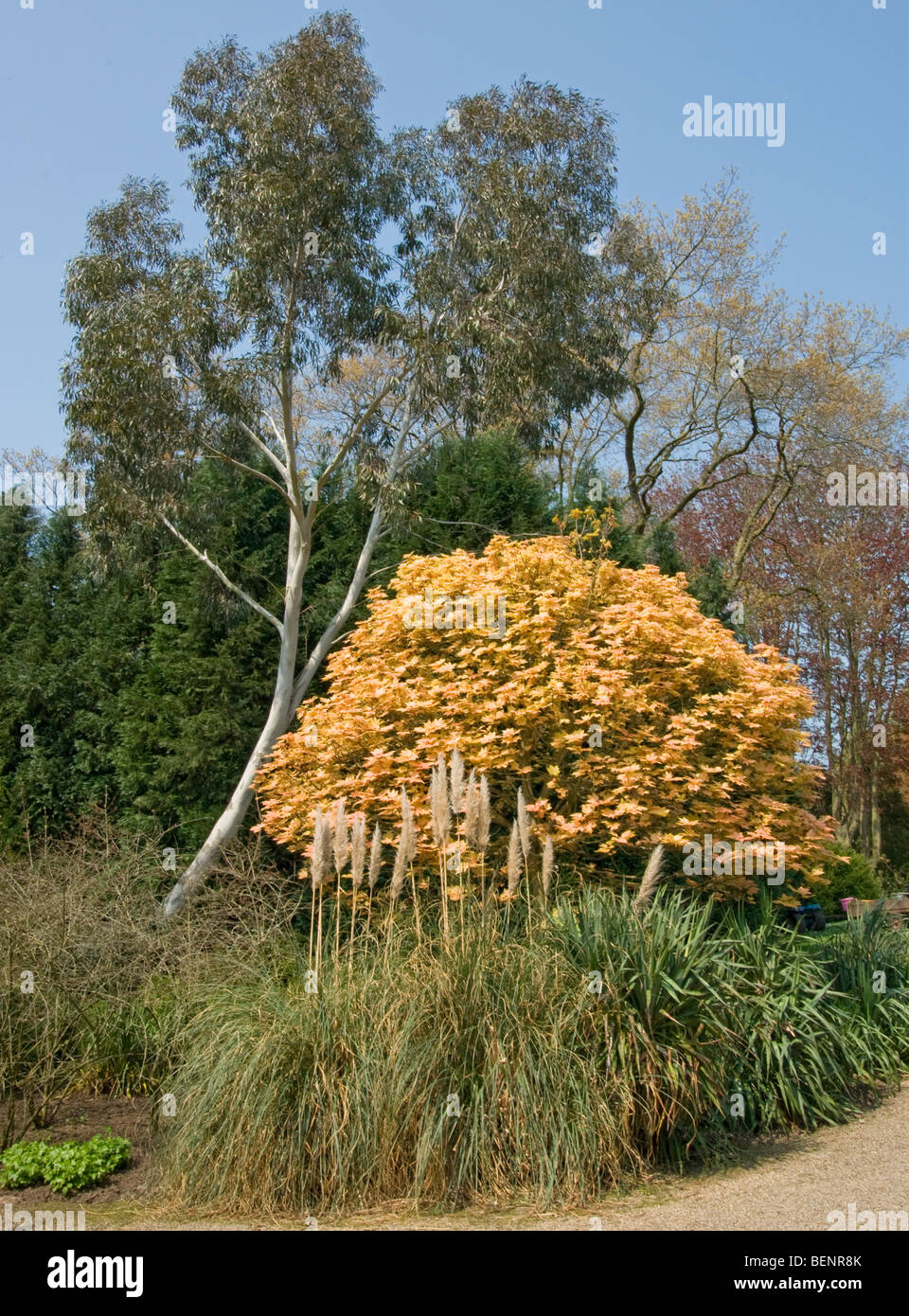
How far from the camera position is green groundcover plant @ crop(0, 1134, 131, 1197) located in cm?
581

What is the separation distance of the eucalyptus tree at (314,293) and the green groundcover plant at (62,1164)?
4377mm

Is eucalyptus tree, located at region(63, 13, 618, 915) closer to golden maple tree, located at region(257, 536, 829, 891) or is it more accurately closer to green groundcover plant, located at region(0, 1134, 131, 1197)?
golden maple tree, located at region(257, 536, 829, 891)

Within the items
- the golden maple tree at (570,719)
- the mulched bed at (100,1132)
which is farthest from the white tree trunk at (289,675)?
the mulched bed at (100,1132)

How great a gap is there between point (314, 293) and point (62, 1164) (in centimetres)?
877

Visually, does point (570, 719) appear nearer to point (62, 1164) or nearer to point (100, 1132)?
point (100, 1132)

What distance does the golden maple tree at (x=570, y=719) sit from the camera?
7645mm

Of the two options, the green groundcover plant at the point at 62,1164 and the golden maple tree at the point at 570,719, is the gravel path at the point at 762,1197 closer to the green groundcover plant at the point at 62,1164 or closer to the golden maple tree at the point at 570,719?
the green groundcover plant at the point at 62,1164

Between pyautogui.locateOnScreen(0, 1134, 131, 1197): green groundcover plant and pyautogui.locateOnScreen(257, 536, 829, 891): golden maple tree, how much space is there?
2.65 meters

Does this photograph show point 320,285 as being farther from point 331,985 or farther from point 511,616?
point 331,985

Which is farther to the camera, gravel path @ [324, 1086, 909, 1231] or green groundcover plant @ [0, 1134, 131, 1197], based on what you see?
green groundcover plant @ [0, 1134, 131, 1197]

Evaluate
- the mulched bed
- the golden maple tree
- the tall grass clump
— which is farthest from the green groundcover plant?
the golden maple tree

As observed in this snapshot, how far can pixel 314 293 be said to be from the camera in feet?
38.7

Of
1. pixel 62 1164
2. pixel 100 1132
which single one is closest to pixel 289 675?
pixel 100 1132

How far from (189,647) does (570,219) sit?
6163 millimetres
